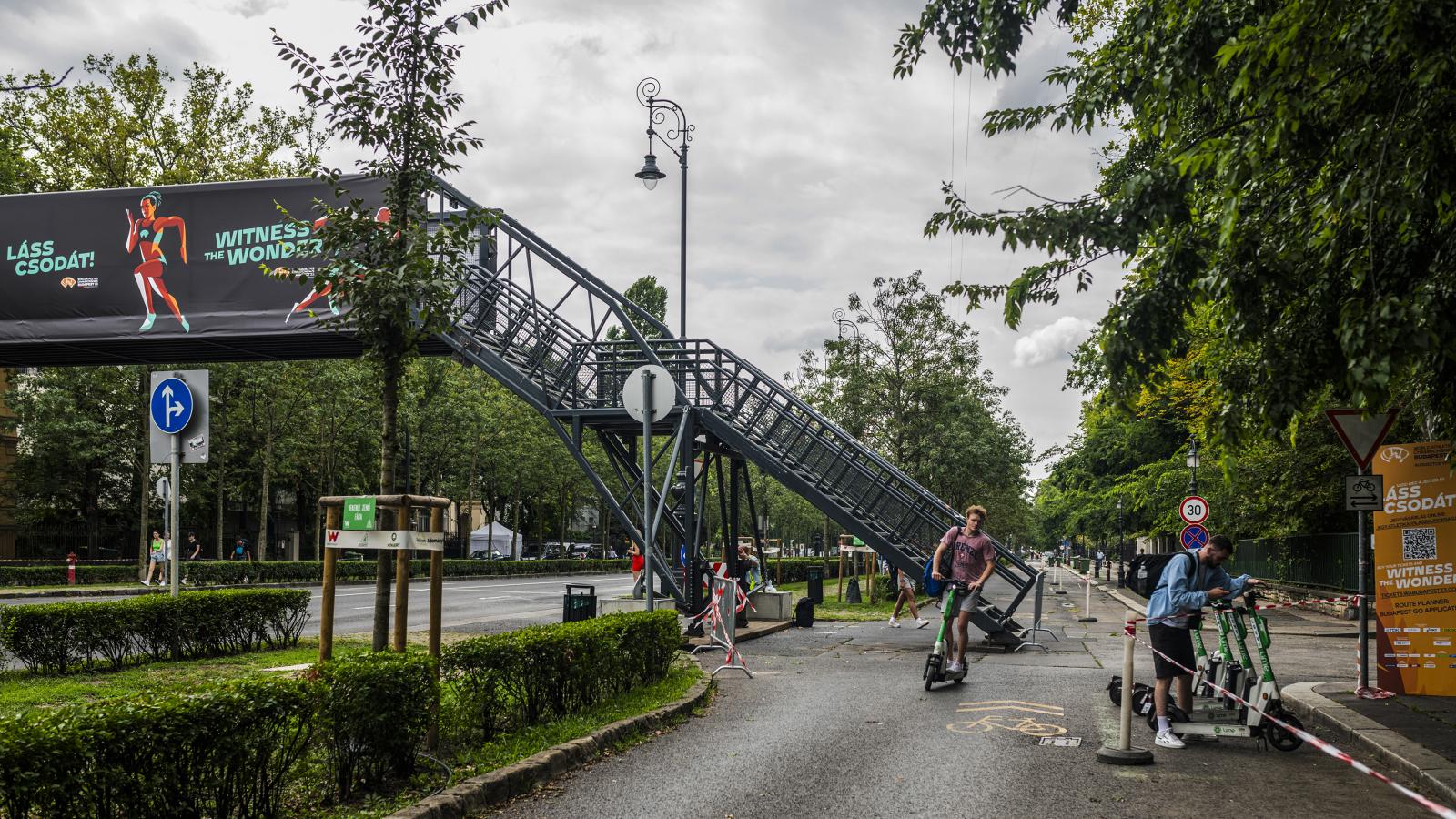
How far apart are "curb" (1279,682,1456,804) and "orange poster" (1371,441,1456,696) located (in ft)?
2.96

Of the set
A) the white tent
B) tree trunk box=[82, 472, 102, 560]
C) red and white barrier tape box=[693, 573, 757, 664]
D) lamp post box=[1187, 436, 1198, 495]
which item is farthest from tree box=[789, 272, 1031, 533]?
the white tent

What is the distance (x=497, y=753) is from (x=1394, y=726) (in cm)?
707

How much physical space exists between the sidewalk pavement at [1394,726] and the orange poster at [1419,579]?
0.29 m

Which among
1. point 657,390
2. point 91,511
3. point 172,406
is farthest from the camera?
point 91,511

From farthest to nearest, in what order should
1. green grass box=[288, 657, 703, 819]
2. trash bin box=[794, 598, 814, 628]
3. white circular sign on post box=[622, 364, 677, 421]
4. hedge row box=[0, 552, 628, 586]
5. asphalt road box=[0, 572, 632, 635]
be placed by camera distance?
hedge row box=[0, 552, 628, 586] → trash bin box=[794, 598, 814, 628] → asphalt road box=[0, 572, 632, 635] → white circular sign on post box=[622, 364, 677, 421] → green grass box=[288, 657, 703, 819]

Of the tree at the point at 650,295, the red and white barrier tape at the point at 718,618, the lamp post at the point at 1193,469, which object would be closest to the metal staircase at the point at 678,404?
the red and white barrier tape at the point at 718,618

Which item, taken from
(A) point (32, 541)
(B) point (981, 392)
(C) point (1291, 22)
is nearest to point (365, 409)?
(A) point (32, 541)

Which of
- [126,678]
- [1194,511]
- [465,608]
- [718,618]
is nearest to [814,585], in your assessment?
[465,608]

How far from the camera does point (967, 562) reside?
40.4 feet

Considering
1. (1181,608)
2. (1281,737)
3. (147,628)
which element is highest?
(1181,608)

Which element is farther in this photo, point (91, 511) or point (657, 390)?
point (91, 511)

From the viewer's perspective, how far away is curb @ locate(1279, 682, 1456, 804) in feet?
24.2

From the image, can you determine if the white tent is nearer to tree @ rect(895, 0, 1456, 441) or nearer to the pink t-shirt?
the pink t-shirt

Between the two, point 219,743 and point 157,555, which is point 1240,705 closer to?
point 219,743
